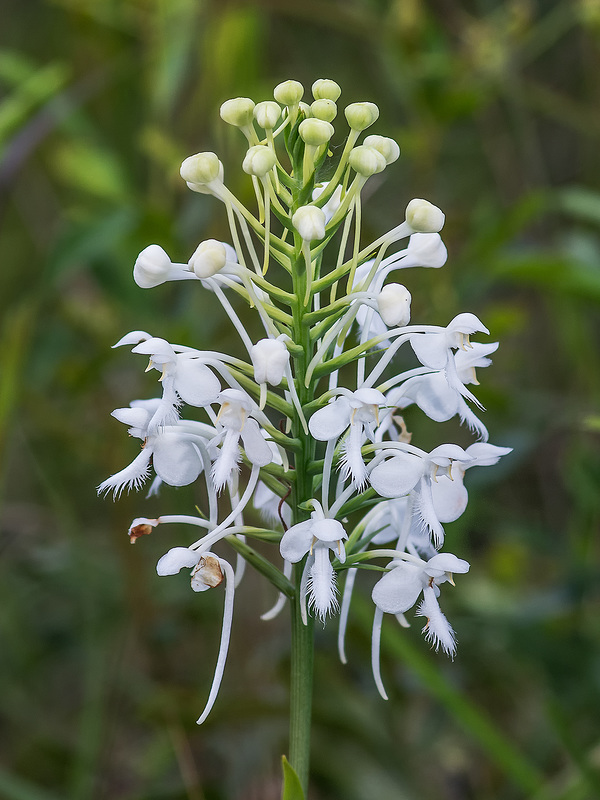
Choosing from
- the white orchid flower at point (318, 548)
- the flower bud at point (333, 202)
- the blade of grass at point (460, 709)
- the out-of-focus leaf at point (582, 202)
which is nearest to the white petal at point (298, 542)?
the white orchid flower at point (318, 548)

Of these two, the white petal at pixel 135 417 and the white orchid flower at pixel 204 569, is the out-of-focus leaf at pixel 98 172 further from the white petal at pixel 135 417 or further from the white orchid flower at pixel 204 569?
the white orchid flower at pixel 204 569

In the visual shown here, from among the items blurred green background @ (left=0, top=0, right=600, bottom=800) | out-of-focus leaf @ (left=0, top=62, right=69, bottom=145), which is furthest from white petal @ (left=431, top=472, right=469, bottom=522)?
out-of-focus leaf @ (left=0, top=62, right=69, bottom=145)

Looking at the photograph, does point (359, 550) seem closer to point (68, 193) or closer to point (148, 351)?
point (148, 351)

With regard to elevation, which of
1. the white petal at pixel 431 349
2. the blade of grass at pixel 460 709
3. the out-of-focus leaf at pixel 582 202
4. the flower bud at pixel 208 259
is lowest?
the blade of grass at pixel 460 709

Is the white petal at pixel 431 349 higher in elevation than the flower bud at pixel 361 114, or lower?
lower

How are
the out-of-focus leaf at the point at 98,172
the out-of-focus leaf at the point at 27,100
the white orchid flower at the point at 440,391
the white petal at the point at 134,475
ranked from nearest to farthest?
the white petal at the point at 134,475, the white orchid flower at the point at 440,391, the out-of-focus leaf at the point at 27,100, the out-of-focus leaf at the point at 98,172

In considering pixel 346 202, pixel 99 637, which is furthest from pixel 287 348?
pixel 99 637

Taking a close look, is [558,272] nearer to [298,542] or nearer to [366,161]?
[366,161]
